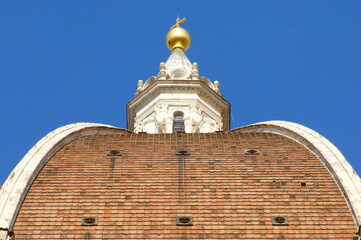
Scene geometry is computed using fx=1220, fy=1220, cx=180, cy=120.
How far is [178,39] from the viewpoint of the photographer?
74562mm

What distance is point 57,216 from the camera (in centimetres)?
4769

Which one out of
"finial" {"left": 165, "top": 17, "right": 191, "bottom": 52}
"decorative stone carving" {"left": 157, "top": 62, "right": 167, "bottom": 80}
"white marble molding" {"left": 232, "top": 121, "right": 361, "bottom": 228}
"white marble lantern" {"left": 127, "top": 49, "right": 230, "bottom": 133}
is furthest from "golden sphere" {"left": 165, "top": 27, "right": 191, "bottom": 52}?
"white marble molding" {"left": 232, "top": 121, "right": 361, "bottom": 228}

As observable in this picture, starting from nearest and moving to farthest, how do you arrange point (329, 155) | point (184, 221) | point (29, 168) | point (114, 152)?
point (184, 221), point (29, 168), point (329, 155), point (114, 152)

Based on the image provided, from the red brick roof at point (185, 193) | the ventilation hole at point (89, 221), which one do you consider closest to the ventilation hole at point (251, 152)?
the red brick roof at point (185, 193)

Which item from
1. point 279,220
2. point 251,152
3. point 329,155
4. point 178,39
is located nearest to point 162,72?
point 178,39

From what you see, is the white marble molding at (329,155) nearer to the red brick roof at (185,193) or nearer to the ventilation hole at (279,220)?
the red brick roof at (185,193)

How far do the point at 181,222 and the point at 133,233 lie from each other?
194cm

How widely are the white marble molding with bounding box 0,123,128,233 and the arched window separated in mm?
8681

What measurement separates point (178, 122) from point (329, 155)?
16.0 meters

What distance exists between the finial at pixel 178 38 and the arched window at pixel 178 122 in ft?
28.2

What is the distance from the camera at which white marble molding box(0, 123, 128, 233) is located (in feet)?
155

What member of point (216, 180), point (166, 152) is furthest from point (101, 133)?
point (216, 180)

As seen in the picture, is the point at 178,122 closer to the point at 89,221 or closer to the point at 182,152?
the point at 182,152

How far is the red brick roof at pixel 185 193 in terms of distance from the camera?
46844 mm
